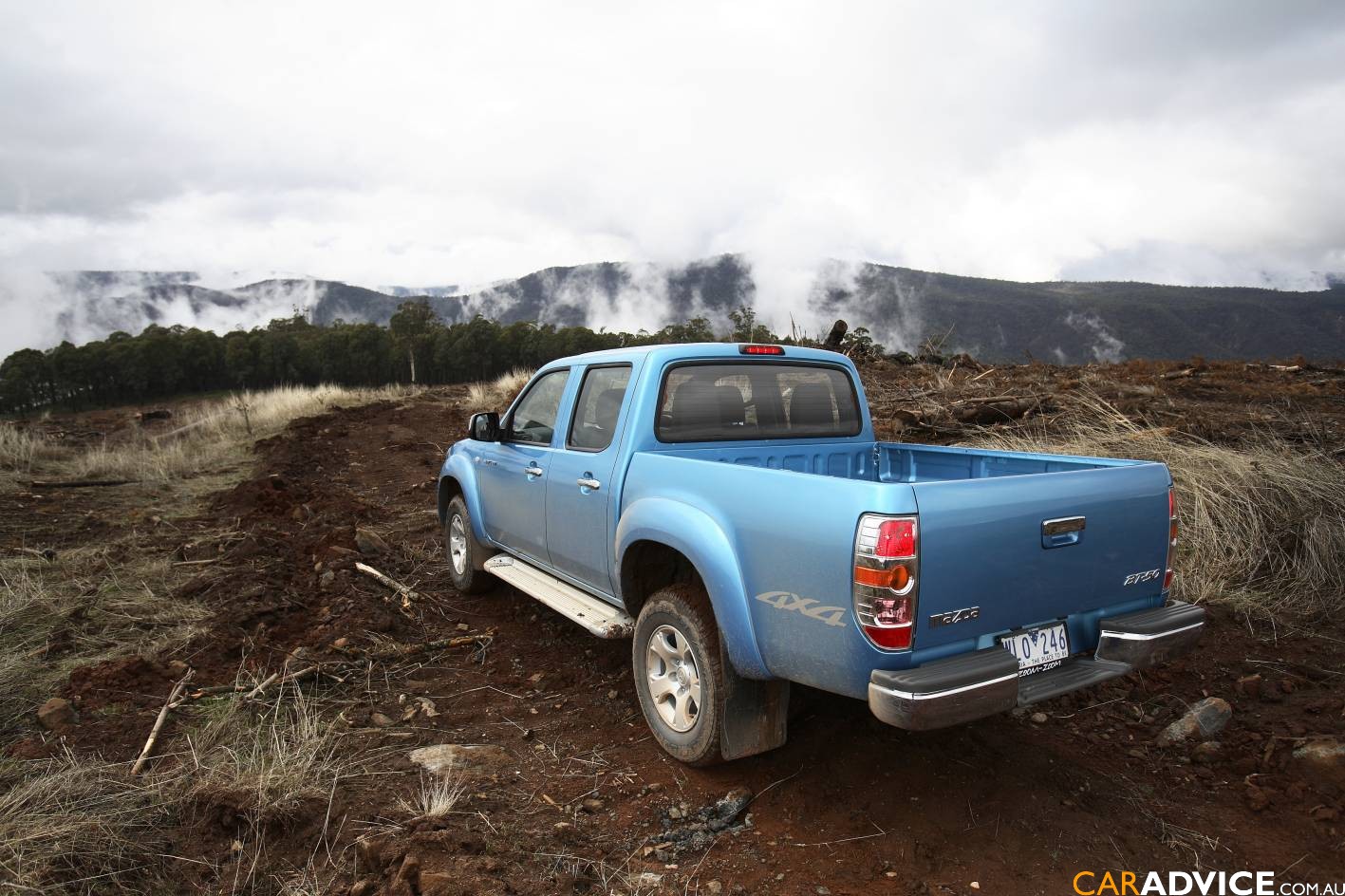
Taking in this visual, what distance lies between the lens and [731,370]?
425cm

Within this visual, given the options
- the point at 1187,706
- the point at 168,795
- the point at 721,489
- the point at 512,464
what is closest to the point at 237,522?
the point at 512,464

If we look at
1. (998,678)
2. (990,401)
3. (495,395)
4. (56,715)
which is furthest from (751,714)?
(495,395)

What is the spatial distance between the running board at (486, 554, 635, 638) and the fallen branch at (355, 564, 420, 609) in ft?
2.91

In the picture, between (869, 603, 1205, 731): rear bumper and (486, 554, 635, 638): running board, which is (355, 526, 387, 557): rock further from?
(869, 603, 1205, 731): rear bumper

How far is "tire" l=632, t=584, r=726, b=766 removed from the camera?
322 cm

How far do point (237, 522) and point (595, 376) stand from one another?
5344 millimetres

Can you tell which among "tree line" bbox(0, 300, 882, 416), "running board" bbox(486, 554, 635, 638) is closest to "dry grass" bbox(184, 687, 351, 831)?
"running board" bbox(486, 554, 635, 638)

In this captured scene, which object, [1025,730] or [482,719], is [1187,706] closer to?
[1025,730]

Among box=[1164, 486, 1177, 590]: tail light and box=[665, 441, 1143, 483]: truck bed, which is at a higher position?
box=[665, 441, 1143, 483]: truck bed

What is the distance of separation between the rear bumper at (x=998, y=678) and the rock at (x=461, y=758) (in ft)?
6.23

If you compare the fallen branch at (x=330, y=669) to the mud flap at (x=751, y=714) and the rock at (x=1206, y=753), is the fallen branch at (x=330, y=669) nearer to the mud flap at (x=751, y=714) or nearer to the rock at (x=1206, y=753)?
the mud flap at (x=751, y=714)

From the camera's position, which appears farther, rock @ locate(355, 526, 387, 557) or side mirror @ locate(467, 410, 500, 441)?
rock @ locate(355, 526, 387, 557)

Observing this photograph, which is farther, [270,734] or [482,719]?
[482,719]

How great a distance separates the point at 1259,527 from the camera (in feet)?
18.5
